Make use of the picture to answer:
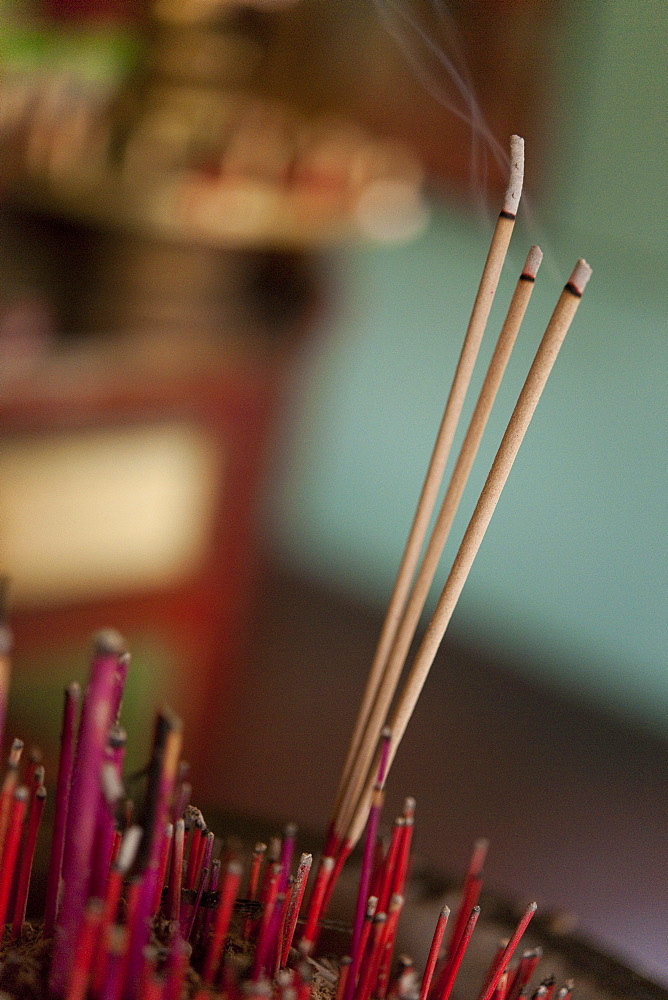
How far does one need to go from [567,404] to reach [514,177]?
1.20 meters

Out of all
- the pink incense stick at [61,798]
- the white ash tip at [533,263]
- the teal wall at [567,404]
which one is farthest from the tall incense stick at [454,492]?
the teal wall at [567,404]

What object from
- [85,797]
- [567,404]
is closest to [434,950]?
[85,797]

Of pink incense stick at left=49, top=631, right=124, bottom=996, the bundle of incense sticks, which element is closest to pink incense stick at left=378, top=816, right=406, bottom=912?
the bundle of incense sticks

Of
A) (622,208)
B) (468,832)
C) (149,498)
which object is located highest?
(622,208)

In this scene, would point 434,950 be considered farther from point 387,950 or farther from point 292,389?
point 292,389

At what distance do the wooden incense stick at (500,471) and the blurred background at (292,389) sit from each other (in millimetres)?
829

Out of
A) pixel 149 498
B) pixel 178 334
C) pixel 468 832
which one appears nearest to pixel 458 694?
pixel 468 832

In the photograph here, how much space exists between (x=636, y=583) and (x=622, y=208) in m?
0.56

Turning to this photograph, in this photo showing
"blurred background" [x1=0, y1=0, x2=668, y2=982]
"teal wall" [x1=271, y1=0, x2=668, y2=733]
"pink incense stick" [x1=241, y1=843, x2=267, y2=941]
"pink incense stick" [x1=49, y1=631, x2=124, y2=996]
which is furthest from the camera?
"teal wall" [x1=271, y1=0, x2=668, y2=733]

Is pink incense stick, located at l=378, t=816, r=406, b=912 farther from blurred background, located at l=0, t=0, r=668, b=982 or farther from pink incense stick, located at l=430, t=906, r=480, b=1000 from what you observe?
blurred background, located at l=0, t=0, r=668, b=982

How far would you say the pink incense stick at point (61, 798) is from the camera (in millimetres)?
296

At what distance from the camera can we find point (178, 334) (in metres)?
1.31

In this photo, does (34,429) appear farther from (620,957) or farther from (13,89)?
(620,957)

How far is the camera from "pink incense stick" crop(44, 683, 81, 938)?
296 mm
